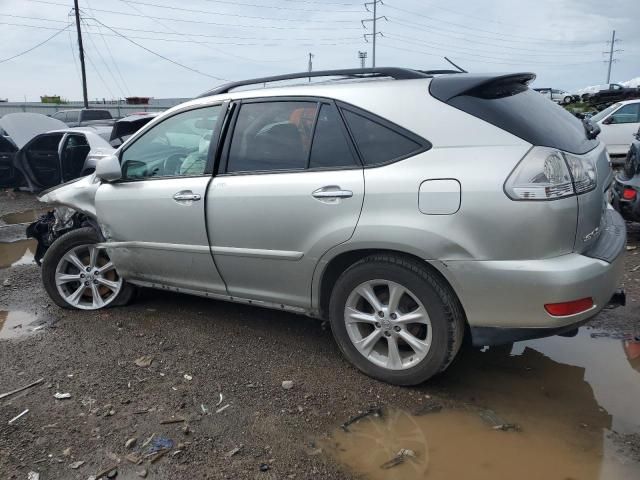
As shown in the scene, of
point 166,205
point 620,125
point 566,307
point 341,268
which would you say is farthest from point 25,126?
point 620,125

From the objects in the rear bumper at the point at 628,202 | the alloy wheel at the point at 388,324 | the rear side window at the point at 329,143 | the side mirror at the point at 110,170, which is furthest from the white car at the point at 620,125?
the side mirror at the point at 110,170

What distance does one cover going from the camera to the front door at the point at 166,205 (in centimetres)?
370

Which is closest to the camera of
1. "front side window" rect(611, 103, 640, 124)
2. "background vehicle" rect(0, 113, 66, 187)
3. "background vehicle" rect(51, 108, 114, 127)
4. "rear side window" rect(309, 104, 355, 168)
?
"rear side window" rect(309, 104, 355, 168)

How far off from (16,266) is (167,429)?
4.48m

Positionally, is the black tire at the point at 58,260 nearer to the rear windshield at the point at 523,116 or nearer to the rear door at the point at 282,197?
the rear door at the point at 282,197

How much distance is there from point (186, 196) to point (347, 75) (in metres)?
1.36

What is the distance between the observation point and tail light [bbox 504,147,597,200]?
256 centimetres

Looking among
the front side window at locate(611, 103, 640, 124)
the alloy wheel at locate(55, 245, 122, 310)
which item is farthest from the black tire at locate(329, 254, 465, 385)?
the front side window at locate(611, 103, 640, 124)

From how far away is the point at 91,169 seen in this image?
27.2ft

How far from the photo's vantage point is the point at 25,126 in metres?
11.9

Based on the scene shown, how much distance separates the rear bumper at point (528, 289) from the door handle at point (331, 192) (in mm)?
689

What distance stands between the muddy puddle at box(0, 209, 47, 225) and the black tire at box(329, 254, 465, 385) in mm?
7780

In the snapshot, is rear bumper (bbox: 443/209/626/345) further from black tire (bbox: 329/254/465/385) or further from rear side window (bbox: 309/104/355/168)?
rear side window (bbox: 309/104/355/168)

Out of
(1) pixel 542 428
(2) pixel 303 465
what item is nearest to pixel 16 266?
(2) pixel 303 465
